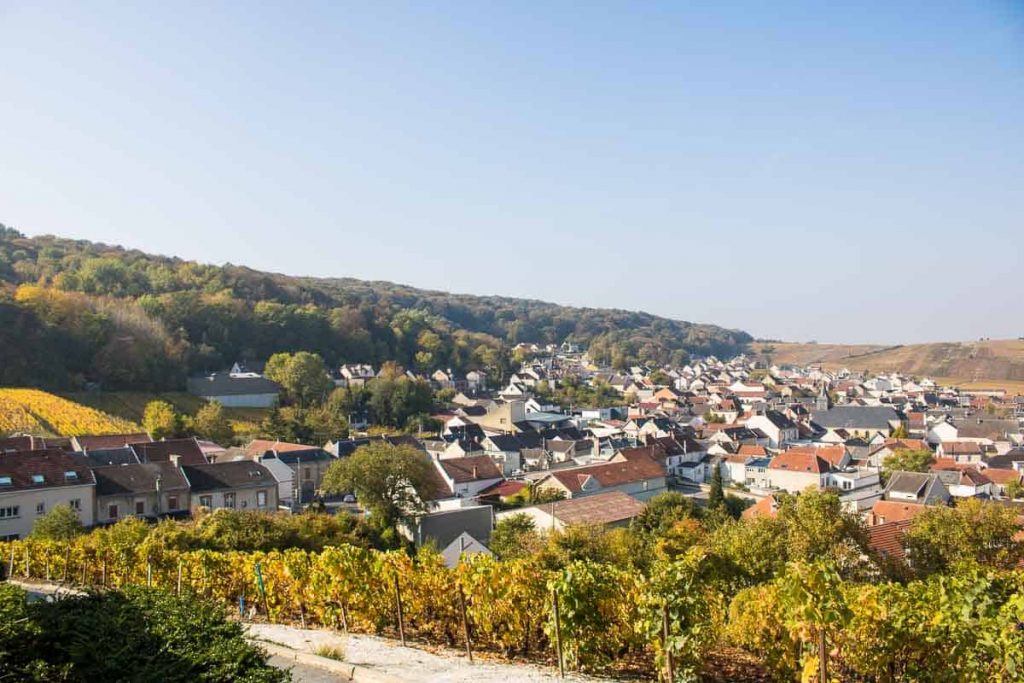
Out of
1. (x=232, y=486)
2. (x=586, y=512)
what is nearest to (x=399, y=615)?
(x=586, y=512)

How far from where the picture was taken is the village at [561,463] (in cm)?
3059

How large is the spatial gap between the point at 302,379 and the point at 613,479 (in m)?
41.5

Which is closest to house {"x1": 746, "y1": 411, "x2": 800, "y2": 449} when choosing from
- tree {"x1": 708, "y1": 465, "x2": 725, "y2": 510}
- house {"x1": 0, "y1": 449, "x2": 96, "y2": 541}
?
tree {"x1": 708, "y1": 465, "x2": 725, "y2": 510}

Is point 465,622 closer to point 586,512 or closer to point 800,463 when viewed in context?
point 586,512

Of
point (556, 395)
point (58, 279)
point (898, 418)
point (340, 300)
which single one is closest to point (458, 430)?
point (556, 395)

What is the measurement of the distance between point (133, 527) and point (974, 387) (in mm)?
139053

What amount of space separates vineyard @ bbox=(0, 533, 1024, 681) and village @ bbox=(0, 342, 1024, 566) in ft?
32.4

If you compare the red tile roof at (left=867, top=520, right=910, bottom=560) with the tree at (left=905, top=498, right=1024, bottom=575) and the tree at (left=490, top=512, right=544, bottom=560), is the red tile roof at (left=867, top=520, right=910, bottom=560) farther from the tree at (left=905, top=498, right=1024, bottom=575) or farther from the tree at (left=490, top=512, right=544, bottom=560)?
the tree at (left=490, top=512, right=544, bottom=560)

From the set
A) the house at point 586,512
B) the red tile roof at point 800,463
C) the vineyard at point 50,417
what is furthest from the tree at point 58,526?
the red tile roof at point 800,463

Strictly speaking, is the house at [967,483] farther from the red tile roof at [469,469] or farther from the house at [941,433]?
the red tile roof at [469,469]

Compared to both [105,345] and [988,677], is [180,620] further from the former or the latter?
[105,345]

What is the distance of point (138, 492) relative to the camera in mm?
32000

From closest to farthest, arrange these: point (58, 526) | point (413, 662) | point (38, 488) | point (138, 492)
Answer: point (413, 662), point (58, 526), point (38, 488), point (138, 492)

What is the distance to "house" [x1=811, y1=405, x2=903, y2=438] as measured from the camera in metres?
74.1
